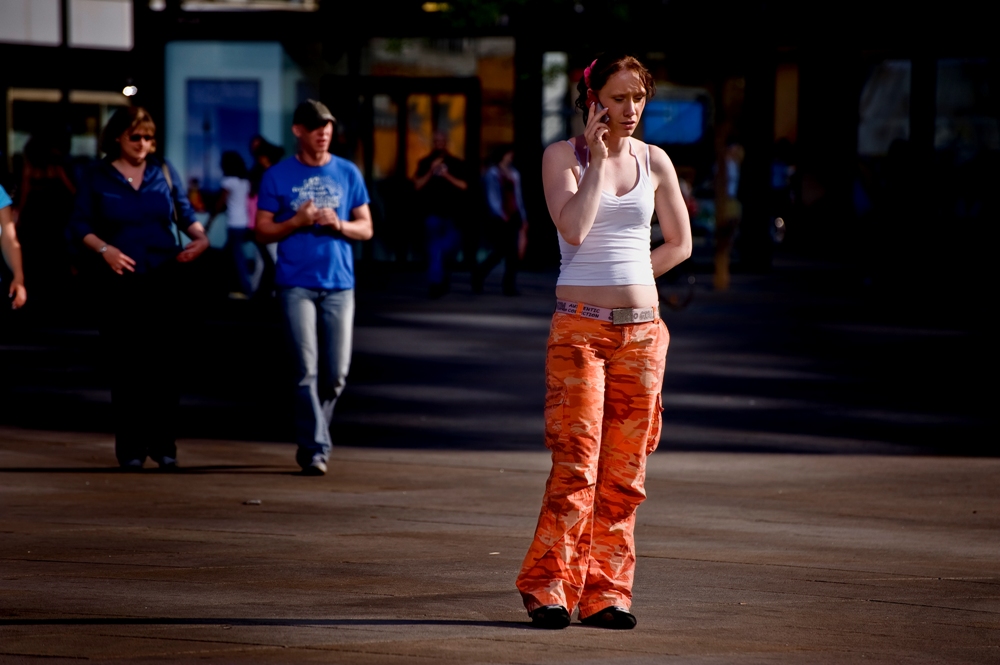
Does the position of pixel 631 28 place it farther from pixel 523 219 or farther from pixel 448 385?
pixel 448 385

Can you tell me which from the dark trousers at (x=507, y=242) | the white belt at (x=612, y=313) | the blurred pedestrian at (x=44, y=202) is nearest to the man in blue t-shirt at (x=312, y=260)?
the white belt at (x=612, y=313)

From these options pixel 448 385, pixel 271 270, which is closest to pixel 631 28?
pixel 271 270

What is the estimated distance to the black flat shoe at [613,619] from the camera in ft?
Answer: 17.2

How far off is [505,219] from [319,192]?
11.3 metres

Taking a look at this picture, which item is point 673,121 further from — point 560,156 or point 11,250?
point 560,156

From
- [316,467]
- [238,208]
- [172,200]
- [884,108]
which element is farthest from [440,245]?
[316,467]

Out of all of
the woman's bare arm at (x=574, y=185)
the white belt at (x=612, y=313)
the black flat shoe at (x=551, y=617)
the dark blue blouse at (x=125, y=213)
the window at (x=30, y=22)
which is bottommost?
the black flat shoe at (x=551, y=617)

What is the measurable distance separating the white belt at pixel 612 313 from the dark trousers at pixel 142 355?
401 centimetres

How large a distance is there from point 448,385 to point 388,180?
12812mm

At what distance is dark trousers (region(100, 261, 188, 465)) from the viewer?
872cm

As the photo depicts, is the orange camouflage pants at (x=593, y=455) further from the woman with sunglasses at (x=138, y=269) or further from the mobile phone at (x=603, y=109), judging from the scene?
the woman with sunglasses at (x=138, y=269)

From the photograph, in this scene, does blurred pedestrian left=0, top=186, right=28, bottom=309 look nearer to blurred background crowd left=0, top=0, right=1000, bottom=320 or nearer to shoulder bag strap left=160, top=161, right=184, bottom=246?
shoulder bag strap left=160, top=161, right=184, bottom=246

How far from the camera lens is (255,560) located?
629cm

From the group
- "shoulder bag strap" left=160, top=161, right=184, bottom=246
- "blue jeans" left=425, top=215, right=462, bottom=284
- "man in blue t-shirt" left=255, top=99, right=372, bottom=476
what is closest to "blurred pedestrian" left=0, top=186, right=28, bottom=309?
"shoulder bag strap" left=160, top=161, right=184, bottom=246
